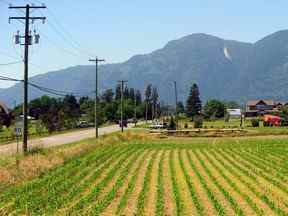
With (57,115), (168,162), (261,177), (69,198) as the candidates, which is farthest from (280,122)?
(69,198)

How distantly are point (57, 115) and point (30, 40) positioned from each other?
5546cm

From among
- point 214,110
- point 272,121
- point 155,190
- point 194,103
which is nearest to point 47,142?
point 155,190

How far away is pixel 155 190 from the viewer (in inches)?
811

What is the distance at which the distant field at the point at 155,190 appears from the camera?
53.8 feet

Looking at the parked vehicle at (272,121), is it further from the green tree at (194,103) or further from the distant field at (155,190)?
the distant field at (155,190)

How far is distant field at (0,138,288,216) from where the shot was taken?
16406mm

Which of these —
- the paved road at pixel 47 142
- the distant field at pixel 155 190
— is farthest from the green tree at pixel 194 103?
the distant field at pixel 155 190

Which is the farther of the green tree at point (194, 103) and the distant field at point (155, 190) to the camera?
the green tree at point (194, 103)

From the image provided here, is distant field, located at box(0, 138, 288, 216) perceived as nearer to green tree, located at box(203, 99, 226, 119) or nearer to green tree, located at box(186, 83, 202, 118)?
green tree, located at box(203, 99, 226, 119)

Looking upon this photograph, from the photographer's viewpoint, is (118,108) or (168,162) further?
(118,108)

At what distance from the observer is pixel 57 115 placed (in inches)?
3551

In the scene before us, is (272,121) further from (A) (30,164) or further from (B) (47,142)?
(A) (30,164)

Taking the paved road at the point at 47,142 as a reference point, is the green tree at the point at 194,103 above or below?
above

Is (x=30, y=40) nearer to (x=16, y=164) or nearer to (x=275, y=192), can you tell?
(x=16, y=164)
